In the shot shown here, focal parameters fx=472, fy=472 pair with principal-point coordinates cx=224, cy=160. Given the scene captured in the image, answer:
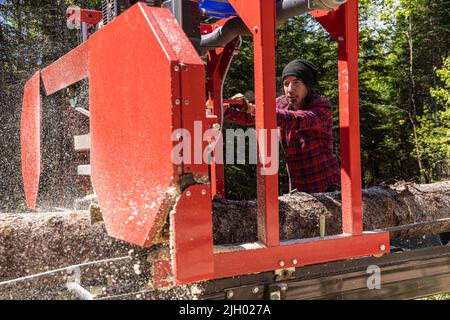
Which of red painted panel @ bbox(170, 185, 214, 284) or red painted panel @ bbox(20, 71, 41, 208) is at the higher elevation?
red painted panel @ bbox(20, 71, 41, 208)

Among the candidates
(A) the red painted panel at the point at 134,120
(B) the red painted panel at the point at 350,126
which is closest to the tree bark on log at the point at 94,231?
(A) the red painted panel at the point at 134,120

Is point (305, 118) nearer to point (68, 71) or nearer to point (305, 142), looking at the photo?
point (305, 142)

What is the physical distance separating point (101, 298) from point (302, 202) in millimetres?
1444

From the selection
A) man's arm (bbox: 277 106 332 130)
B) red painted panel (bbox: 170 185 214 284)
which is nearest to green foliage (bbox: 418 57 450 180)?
man's arm (bbox: 277 106 332 130)

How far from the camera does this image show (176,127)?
1688 mm

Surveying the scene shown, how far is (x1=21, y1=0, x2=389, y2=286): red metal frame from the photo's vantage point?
171 centimetres

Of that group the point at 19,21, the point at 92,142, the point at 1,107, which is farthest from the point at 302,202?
the point at 19,21

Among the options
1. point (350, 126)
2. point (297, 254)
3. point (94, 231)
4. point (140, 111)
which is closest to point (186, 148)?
point (140, 111)

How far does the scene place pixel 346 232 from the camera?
218cm

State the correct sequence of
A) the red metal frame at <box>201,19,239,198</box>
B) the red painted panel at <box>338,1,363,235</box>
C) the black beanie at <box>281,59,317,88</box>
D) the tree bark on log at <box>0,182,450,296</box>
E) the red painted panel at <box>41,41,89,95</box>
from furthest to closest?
the black beanie at <box>281,59,317,88</box> → the red metal frame at <box>201,19,239,198</box> → the red painted panel at <box>41,41,89,95</box> → the tree bark on log at <box>0,182,450,296</box> → the red painted panel at <box>338,1,363,235</box>

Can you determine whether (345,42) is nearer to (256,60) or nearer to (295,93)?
(256,60)

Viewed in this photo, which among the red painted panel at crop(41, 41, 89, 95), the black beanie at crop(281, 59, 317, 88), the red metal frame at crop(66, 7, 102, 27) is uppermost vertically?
the red metal frame at crop(66, 7, 102, 27)

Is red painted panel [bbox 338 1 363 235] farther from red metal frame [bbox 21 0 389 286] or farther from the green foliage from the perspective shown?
the green foliage
